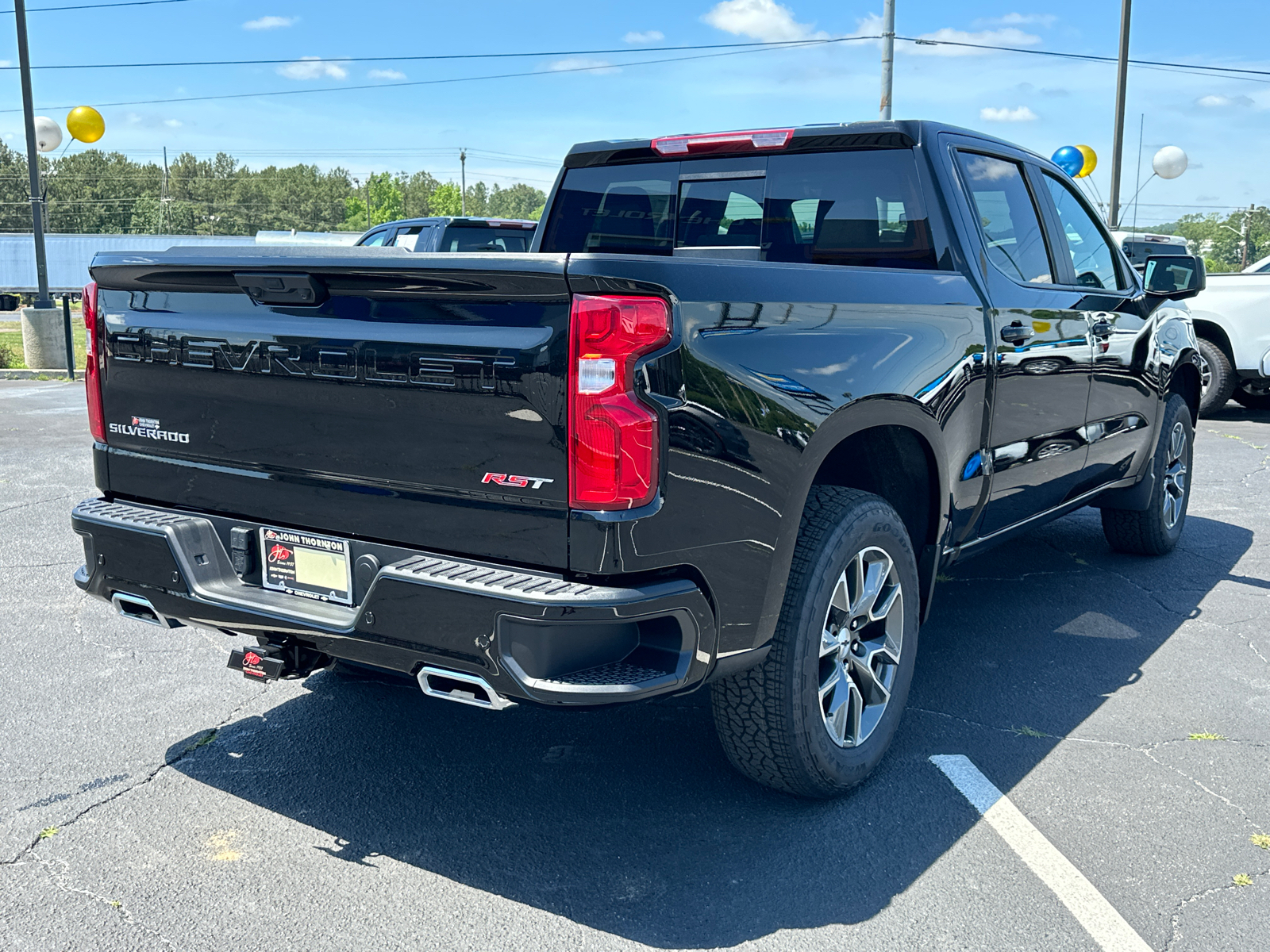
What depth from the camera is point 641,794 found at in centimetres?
337

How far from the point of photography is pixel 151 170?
145 meters

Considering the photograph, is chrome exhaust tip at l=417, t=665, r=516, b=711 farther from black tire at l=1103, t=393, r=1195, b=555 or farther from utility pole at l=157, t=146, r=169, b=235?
utility pole at l=157, t=146, r=169, b=235

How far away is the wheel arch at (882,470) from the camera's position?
2918 millimetres

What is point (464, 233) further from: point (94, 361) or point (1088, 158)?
point (1088, 158)

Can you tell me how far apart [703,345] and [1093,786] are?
77.2 inches

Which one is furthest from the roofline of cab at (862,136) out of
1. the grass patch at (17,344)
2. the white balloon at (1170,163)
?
the white balloon at (1170,163)

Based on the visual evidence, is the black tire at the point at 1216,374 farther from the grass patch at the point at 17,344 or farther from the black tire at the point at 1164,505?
the grass patch at the point at 17,344

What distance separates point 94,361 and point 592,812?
202 centimetres

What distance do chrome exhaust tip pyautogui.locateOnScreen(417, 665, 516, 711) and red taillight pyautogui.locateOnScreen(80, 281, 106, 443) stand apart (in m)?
1.42

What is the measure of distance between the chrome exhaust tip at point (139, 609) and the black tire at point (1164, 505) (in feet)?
15.7

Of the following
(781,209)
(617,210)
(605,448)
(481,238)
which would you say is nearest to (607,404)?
(605,448)

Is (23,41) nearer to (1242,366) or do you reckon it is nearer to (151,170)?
(1242,366)

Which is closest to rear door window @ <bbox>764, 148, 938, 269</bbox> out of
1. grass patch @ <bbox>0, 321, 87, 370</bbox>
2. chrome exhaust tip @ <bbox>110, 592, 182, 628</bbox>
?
chrome exhaust tip @ <bbox>110, 592, 182, 628</bbox>

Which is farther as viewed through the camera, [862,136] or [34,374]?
[34,374]
